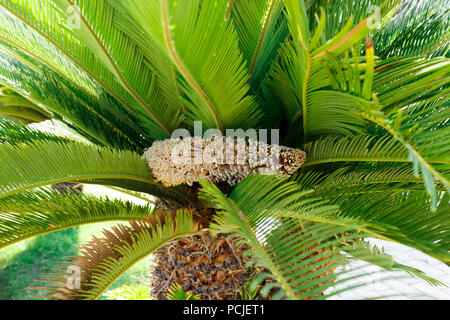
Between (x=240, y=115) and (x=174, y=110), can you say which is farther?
(x=174, y=110)

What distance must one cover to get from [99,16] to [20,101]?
67 centimetres

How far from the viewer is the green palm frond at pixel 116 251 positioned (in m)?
1.12

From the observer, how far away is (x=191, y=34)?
3.07 feet

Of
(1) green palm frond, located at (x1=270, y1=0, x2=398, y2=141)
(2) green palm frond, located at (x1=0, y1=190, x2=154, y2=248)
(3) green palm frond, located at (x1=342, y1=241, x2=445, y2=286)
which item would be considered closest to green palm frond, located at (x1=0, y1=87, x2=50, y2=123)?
(2) green palm frond, located at (x1=0, y1=190, x2=154, y2=248)

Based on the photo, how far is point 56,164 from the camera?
1160 millimetres

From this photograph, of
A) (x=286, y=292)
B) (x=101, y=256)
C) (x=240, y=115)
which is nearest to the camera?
(x=286, y=292)

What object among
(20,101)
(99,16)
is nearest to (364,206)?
(99,16)

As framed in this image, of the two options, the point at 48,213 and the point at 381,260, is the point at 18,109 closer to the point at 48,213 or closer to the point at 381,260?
the point at 48,213

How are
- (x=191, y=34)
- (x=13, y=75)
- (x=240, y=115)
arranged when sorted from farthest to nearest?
(x=13, y=75) → (x=240, y=115) → (x=191, y=34)

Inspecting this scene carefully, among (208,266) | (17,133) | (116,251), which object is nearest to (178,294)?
(208,266)

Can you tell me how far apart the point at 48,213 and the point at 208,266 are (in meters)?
0.61

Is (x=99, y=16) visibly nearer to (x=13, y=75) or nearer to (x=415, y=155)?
(x=13, y=75)

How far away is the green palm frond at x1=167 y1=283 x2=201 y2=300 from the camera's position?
54.6 inches
